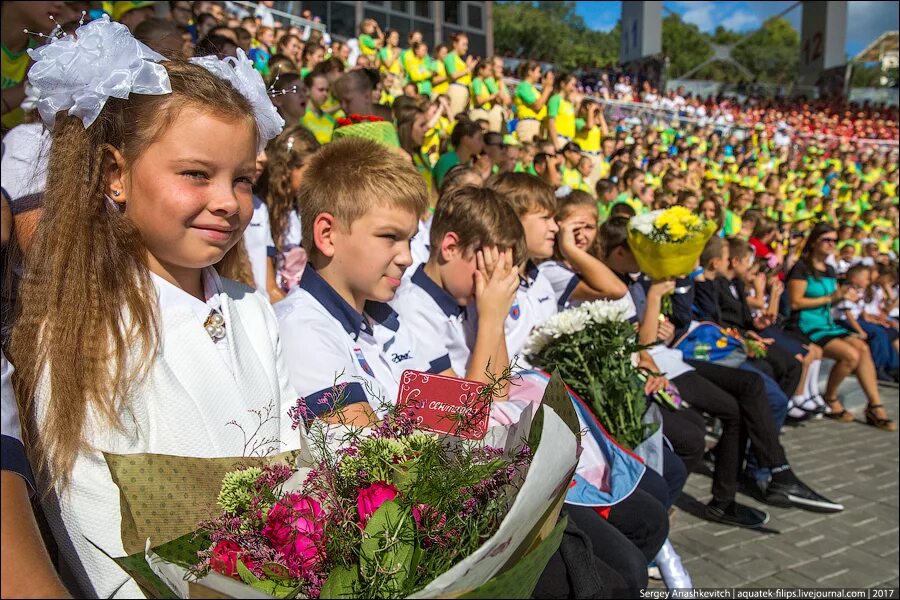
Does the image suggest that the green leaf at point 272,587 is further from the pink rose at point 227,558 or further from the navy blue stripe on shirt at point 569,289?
the navy blue stripe on shirt at point 569,289

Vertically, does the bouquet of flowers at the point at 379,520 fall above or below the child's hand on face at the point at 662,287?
above

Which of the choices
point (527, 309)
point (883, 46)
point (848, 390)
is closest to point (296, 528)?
point (527, 309)

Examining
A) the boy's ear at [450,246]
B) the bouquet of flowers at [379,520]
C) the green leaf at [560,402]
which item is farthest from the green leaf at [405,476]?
the boy's ear at [450,246]

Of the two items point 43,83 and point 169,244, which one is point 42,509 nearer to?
point 169,244

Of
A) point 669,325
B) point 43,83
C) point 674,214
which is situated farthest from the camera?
point 669,325

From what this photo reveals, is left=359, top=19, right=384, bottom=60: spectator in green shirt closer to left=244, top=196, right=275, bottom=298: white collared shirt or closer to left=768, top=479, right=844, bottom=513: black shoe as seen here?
left=244, top=196, right=275, bottom=298: white collared shirt

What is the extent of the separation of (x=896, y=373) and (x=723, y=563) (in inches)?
233

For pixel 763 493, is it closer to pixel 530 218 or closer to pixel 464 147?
pixel 530 218

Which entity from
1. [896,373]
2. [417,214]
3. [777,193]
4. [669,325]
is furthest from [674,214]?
[777,193]

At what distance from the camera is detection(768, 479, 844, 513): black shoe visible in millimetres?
4941

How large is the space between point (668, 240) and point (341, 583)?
12.0 feet

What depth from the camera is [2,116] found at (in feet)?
12.5

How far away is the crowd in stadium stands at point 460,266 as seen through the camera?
162 cm

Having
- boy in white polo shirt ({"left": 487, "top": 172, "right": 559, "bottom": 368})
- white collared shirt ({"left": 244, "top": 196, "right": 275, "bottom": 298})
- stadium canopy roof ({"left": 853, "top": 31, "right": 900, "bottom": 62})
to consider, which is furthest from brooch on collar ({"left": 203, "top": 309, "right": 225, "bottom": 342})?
stadium canopy roof ({"left": 853, "top": 31, "right": 900, "bottom": 62})
